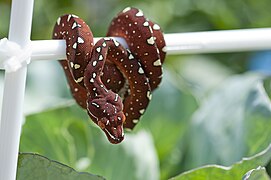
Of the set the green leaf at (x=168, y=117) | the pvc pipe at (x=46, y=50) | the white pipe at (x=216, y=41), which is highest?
the pvc pipe at (x=46, y=50)

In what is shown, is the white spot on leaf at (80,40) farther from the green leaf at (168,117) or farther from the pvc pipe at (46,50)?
the green leaf at (168,117)

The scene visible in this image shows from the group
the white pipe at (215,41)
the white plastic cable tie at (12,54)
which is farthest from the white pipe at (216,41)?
the white plastic cable tie at (12,54)

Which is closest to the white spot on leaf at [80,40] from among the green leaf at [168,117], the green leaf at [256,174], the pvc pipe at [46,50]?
the pvc pipe at [46,50]

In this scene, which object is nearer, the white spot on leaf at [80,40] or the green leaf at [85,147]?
the white spot on leaf at [80,40]

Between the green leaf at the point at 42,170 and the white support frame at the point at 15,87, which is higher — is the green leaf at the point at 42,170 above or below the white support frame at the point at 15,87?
below

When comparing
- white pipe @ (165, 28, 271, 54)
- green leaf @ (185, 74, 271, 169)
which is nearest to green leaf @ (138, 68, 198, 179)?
green leaf @ (185, 74, 271, 169)
